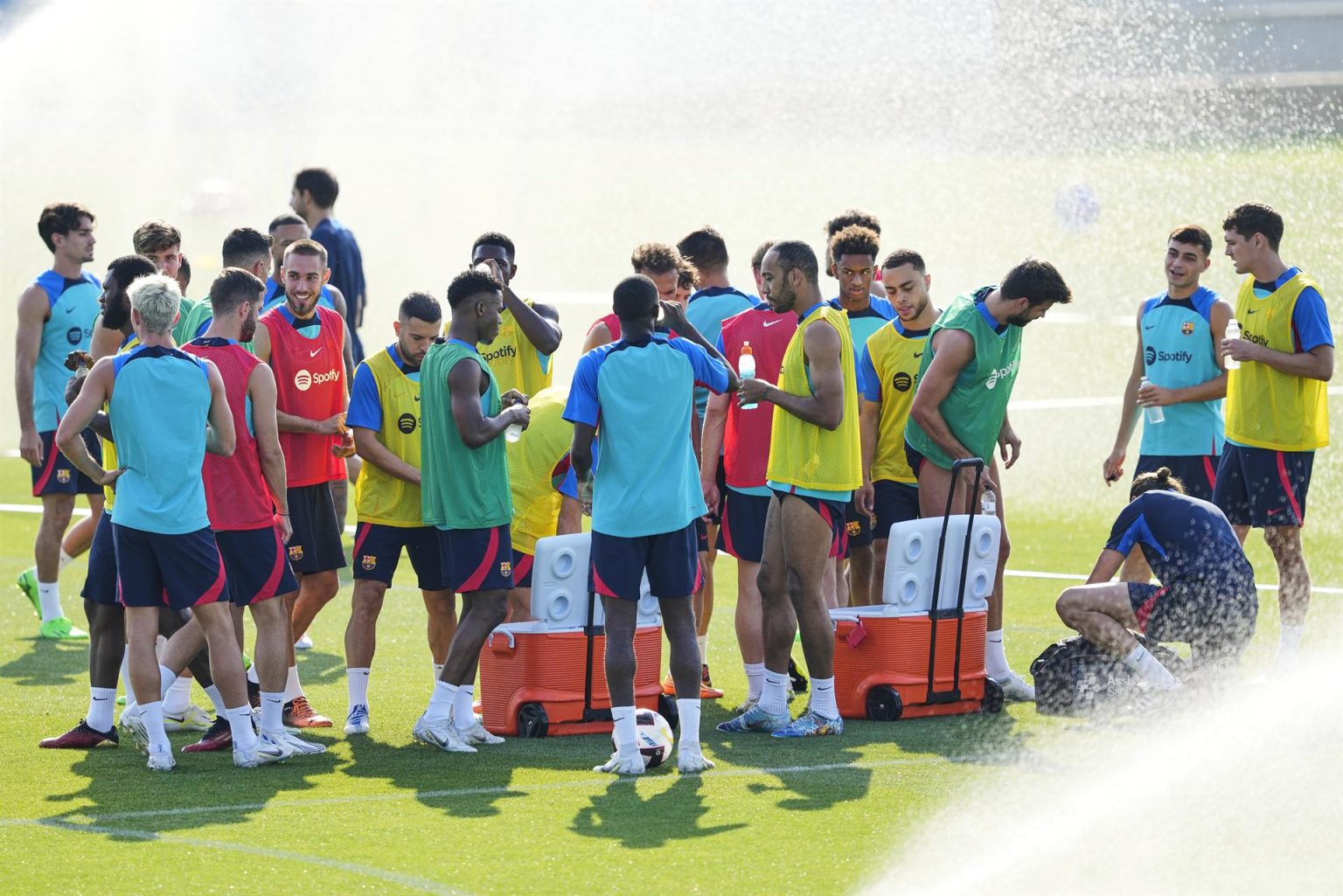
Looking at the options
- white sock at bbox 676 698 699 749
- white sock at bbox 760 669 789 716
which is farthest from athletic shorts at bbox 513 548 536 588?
white sock at bbox 676 698 699 749

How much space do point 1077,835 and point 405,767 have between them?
2708mm

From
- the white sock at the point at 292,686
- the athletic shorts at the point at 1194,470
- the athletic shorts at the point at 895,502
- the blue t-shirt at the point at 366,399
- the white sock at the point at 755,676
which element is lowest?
the white sock at the point at 292,686

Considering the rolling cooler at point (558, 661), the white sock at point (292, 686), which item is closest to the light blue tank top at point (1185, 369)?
the rolling cooler at point (558, 661)

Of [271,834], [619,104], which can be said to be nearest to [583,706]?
[271,834]

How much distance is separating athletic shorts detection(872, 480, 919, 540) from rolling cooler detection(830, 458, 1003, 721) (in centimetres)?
65

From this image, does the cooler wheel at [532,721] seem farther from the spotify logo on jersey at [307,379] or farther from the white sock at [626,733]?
the spotify logo on jersey at [307,379]

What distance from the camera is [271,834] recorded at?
5.96 m

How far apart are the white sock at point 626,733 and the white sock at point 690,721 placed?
192mm

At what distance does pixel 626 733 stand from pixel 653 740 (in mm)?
163

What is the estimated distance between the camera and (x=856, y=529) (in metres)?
8.72

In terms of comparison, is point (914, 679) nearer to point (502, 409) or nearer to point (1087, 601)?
point (1087, 601)

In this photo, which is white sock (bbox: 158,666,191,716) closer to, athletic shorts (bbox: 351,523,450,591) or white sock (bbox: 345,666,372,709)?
white sock (bbox: 345,666,372,709)

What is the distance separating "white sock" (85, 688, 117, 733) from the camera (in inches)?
288

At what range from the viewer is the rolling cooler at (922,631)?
7891mm
